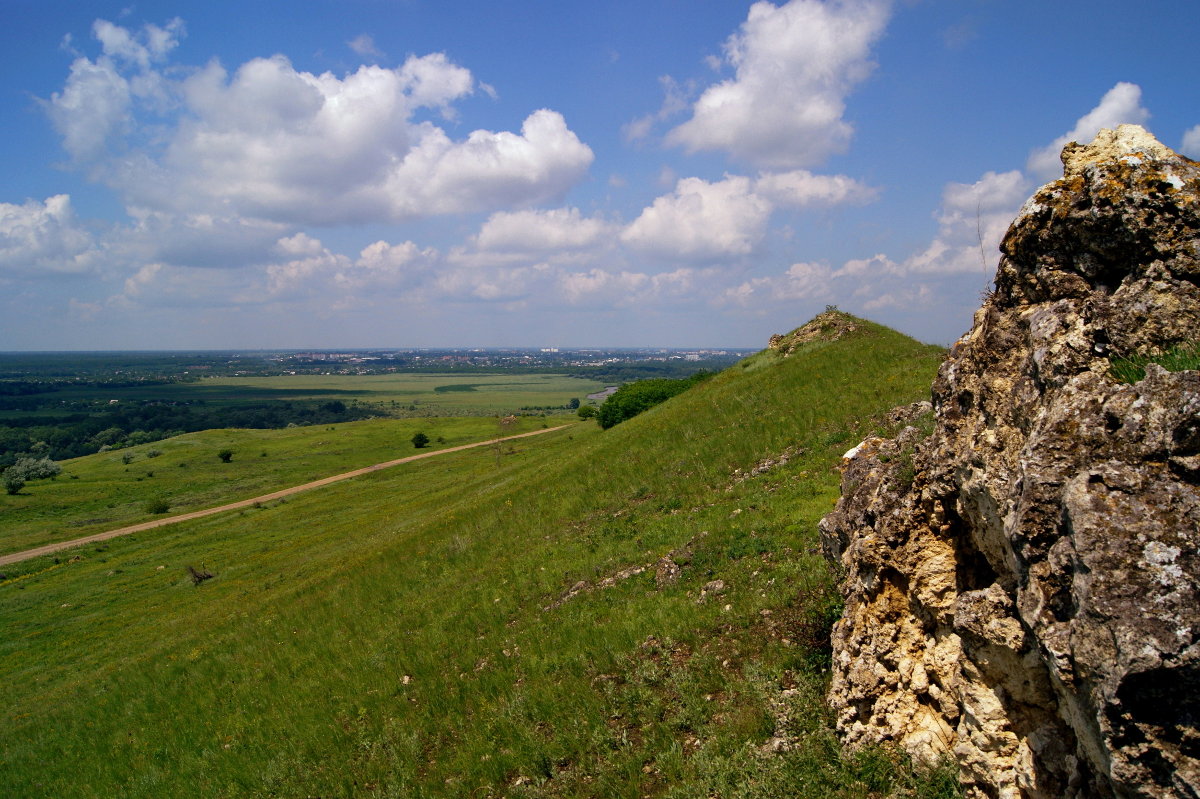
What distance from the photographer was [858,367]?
2569 cm

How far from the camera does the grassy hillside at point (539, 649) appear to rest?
28.3 feet

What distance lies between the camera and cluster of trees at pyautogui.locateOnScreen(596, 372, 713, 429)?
52625mm

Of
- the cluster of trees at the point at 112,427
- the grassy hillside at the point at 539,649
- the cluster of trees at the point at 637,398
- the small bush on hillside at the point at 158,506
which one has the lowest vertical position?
the cluster of trees at the point at 112,427

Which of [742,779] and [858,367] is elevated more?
[858,367]

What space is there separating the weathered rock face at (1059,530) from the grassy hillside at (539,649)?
1039 mm

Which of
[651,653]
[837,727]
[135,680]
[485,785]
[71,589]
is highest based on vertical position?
[837,727]

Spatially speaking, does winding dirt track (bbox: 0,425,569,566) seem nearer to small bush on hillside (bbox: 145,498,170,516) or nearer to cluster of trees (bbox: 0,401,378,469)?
small bush on hillside (bbox: 145,498,170,516)

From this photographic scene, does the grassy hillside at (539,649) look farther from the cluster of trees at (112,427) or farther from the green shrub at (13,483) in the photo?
the cluster of trees at (112,427)

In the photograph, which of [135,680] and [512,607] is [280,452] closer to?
[135,680]

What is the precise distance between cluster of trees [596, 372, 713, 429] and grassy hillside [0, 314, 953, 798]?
66.6ft

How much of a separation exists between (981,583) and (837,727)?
7.93 ft

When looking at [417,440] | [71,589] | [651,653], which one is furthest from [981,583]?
[417,440]

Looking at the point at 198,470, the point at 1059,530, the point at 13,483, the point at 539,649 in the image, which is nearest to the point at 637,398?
the point at 539,649

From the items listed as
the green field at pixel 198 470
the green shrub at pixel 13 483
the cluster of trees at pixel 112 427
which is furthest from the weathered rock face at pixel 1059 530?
the cluster of trees at pixel 112 427
